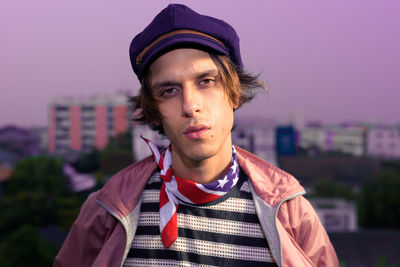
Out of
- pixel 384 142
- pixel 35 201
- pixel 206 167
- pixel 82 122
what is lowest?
pixel 35 201

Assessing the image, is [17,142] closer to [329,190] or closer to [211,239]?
[329,190]

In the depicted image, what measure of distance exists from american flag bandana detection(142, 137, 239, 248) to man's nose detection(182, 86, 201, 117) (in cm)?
35

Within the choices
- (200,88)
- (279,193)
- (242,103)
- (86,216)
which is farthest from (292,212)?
(86,216)

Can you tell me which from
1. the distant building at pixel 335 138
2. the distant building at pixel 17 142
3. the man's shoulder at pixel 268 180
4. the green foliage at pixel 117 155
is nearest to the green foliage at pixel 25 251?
the green foliage at pixel 117 155

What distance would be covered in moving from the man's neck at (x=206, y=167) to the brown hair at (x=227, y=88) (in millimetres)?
245

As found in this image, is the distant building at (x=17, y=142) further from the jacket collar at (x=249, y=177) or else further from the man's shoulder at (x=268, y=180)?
the man's shoulder at (x=268, y=180)

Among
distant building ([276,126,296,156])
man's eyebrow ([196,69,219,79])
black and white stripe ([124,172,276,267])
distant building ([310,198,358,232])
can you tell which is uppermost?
man's eyebrow ([196,69,219,79])

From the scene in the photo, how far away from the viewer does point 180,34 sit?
1.81 meters

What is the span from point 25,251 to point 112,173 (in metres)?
24.1

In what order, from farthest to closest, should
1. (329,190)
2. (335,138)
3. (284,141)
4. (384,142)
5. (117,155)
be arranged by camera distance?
A: (335,138)
(384,142)
(284,141)
(117,155)
(329,190)

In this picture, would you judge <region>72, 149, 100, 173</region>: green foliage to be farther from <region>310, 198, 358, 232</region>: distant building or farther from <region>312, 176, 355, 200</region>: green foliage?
<region>310, 198, 358, 232</region>: distant building

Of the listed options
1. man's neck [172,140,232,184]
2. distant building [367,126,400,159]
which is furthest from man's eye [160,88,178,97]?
distant building [367,126,400,159]

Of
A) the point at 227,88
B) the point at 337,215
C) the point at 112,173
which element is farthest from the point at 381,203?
the point at 227,88

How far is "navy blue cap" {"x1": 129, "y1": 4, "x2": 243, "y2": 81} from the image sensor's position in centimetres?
181
